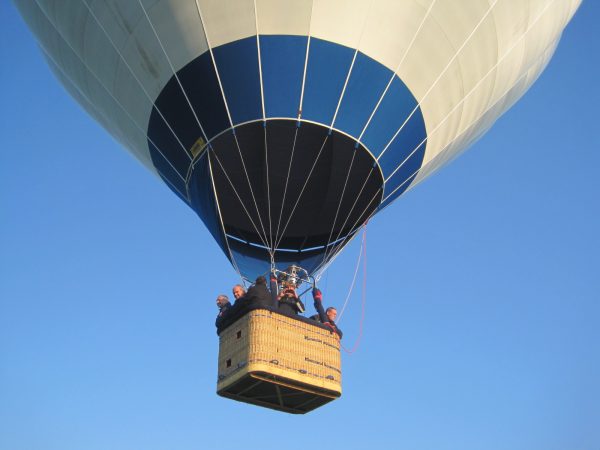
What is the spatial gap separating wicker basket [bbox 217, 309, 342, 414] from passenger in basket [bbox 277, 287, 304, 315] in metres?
0.32

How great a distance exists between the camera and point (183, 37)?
7.50 meters

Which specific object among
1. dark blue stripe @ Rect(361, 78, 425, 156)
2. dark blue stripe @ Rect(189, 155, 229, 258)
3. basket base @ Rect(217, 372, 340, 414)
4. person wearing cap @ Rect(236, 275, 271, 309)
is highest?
dark blue stripe @ Rect(361, 78, 425, 156)

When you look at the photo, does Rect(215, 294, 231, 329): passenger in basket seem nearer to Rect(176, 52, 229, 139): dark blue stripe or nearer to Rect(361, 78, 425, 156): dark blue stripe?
Rect(176, 52, 229, 139): dark blue stripe

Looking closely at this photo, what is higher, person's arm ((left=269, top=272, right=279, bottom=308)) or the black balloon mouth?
the black balloon mouth

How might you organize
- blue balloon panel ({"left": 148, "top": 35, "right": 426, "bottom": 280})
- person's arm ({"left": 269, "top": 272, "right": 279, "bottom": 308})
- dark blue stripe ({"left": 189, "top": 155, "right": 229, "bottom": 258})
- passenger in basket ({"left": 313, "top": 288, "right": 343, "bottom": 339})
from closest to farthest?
person's arm ({"left": 269, "top": 272, "right": 279, "bottom": 308}) < passenger in basket ({"left": 313, "top": 288, "right": 343, "bottom": 339}) < blue balloon panel ({"left": 148, "top": 35, "right": 426, "bottom": 280}) < dark blue stripe ({"left": 189, "top": 155, "right": 229, "bottom": 258})

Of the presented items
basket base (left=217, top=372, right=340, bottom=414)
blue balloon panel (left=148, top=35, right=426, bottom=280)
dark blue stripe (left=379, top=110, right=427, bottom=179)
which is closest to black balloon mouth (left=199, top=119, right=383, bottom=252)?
blue balloon panel (left=148, top=35, right=426, bottom=280)

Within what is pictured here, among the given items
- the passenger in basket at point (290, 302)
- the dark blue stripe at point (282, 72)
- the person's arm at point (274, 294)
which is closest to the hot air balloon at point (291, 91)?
the dark blue stripe at point (282, 72)

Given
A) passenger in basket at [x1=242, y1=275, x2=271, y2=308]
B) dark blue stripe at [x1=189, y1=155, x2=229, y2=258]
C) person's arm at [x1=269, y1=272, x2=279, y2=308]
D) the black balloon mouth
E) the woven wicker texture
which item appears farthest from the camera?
dark blue stripe at [x1=189, y1=155, x2=229, y2=258]

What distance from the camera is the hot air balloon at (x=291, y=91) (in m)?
7.43

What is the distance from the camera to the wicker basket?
6699 mm

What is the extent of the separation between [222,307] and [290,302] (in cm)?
63

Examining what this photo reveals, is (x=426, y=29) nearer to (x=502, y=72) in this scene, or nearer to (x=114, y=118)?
(x=502, y=72)

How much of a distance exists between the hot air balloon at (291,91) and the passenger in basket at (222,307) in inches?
32.1

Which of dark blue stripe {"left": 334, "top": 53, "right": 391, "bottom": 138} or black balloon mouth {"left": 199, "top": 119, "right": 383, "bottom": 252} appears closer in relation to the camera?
dark blue stripe {"left": 334, "top": 53, "right": 391, "bottom": 138}
